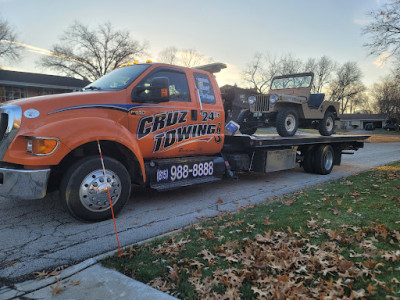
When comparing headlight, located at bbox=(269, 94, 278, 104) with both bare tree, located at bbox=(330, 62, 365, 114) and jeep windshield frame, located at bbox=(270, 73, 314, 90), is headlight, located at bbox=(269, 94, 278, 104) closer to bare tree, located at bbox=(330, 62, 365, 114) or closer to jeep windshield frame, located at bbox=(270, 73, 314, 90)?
jeep windshield frame, located at bbox=(270, 73, 314, 90)

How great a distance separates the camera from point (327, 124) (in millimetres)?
10742

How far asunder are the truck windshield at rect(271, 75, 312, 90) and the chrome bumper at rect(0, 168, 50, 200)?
9312 millimetres

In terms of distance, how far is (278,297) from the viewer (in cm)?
234

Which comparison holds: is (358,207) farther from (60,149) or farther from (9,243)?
(9,243)

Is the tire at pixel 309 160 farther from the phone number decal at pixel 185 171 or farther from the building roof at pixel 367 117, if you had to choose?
the building roof at pixel 367 117

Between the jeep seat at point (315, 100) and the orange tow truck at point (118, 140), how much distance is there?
4429 millimetres

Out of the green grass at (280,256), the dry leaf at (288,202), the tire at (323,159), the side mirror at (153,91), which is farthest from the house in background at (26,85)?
the green grass at (280,256)

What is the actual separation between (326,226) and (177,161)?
8.75 ft

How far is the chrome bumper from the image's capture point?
3793mm


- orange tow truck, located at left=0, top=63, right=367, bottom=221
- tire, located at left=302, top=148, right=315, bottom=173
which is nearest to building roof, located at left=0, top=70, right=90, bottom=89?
orange tow truck, located at left=0, top=63, right=367, bottom=221

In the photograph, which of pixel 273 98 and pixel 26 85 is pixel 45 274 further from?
pixel 26 85

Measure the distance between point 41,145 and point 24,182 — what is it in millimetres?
516

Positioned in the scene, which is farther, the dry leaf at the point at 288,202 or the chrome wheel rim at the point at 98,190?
the dry leaf at the point at 288,202

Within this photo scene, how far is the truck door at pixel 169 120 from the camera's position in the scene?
4941 mm
